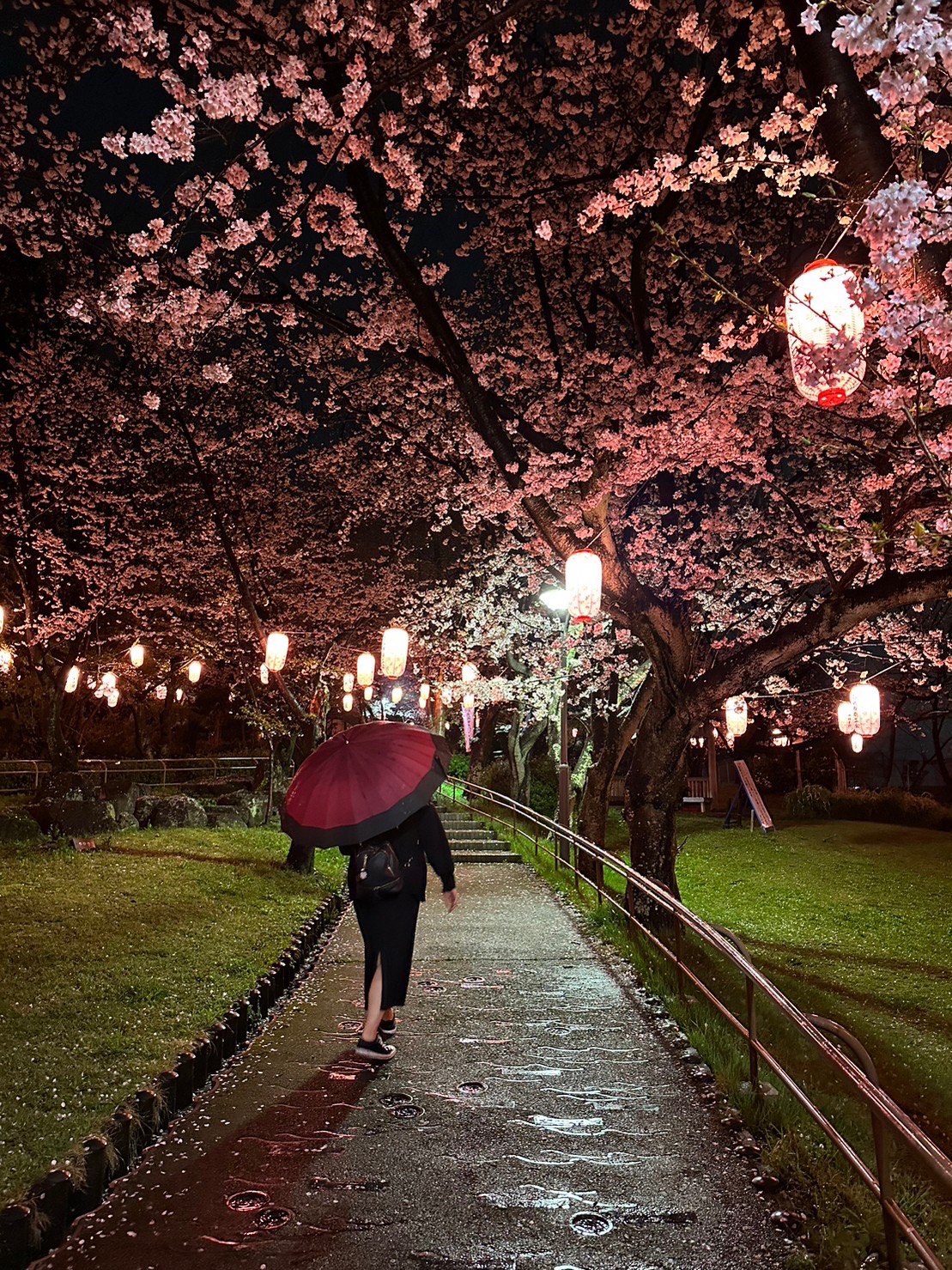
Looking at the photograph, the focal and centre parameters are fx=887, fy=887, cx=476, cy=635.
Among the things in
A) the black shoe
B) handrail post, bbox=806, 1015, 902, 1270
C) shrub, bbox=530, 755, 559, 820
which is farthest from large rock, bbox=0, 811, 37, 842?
handrail post, bbox=806, 1015, 902, 1270

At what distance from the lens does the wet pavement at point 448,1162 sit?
3770 millimetres

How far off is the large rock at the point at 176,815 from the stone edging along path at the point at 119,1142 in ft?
46.1

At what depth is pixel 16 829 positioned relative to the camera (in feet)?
56.7

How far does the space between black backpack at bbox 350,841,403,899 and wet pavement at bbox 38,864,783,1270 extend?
4.02 feet

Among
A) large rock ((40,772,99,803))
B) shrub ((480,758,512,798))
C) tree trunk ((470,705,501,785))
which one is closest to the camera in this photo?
large rock ((40,772,99,803))

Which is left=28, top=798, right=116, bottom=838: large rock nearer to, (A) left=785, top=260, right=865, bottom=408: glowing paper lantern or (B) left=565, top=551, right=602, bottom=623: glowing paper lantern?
(B) left=565, top=551, right=602, bottom=623: glowing paper lantern

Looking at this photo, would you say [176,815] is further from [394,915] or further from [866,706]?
[866,706]

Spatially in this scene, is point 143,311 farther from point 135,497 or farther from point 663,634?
point 135,497

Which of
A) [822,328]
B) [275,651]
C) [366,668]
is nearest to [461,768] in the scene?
[366,668]

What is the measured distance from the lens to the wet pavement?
3.77 meters

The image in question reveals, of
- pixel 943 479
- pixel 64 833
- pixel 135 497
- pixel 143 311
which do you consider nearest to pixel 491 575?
pixel 135 497

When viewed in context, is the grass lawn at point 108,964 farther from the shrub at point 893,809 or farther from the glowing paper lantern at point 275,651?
the shrub at point 893,809

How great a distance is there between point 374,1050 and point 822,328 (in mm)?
6409

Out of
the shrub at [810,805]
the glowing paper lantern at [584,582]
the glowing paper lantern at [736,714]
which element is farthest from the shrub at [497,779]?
the glowing paper lantern at [584,582]
